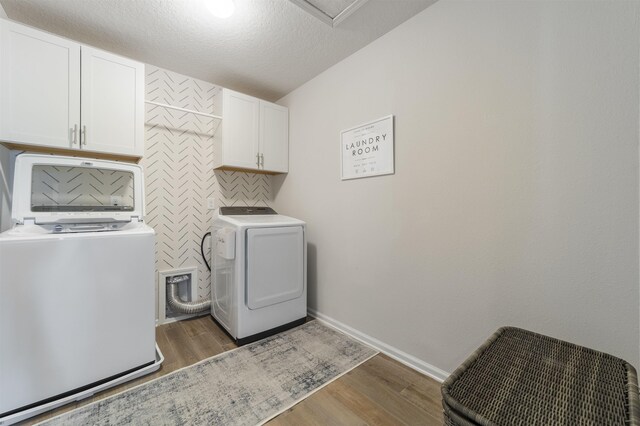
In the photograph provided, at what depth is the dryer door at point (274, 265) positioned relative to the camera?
82.7 inches

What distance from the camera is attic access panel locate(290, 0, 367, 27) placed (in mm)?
1647

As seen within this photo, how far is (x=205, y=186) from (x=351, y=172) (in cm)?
158

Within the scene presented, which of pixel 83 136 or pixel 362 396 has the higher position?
pixel 83 136

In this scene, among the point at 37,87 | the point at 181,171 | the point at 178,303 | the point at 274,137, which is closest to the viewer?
the point at 37,87

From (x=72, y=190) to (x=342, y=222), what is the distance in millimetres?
2205

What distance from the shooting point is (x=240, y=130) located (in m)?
2.61

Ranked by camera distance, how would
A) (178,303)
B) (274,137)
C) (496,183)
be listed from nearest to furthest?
(496,183), (178,303), (274,137)

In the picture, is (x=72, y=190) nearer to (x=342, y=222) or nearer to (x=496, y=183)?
(x=342, y=222)

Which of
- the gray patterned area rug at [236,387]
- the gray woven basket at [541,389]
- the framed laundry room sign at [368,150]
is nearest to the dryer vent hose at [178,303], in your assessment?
the gray patterned area rug at [236,387]

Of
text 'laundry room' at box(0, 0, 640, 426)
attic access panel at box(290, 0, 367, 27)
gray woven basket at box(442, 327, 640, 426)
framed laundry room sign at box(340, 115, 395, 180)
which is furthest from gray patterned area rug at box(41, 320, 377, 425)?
attic access panel at box(290, 0, 367, 27)

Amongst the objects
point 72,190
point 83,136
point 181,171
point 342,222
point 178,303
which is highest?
point 83,136

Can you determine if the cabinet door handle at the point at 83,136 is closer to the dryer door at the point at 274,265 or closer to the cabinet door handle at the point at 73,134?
the cabinet door handle at the point at 73,134

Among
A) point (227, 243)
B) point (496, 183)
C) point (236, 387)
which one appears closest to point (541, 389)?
point (496, 183)

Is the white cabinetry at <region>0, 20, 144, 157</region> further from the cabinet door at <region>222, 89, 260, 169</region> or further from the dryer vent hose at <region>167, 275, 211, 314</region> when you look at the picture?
the dryer vent hose at <region>167, 275, 211, 314</region>
